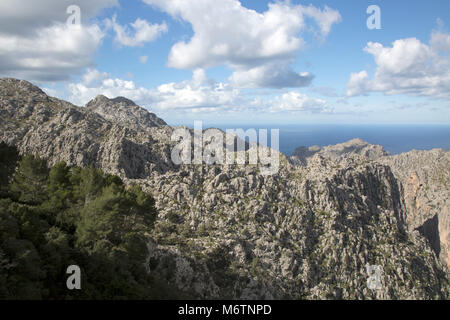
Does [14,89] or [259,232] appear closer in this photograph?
[259,232]

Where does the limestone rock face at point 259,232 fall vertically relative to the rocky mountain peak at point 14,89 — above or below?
below

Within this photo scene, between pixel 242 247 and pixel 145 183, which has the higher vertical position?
pixel 145 183

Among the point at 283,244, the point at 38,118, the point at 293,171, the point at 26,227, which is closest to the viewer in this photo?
the point at 26,227

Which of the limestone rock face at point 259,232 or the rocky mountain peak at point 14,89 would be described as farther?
the rocky mountain peak at point 14,89

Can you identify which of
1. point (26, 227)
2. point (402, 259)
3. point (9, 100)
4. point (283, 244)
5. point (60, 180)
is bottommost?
point (402, 259)

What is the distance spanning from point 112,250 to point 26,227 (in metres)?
13.2

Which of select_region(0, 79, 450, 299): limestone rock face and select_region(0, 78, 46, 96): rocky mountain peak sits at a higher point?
select_region(0, 78, 46, 96): rocky mountain peak

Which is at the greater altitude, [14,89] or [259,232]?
[14,89]

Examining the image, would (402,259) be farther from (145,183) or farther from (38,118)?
(38,118)

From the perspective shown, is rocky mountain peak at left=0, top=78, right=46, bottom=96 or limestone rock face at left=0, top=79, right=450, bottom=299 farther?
rocky mountain peak at left=0, top=78, right=46, bottom=96
